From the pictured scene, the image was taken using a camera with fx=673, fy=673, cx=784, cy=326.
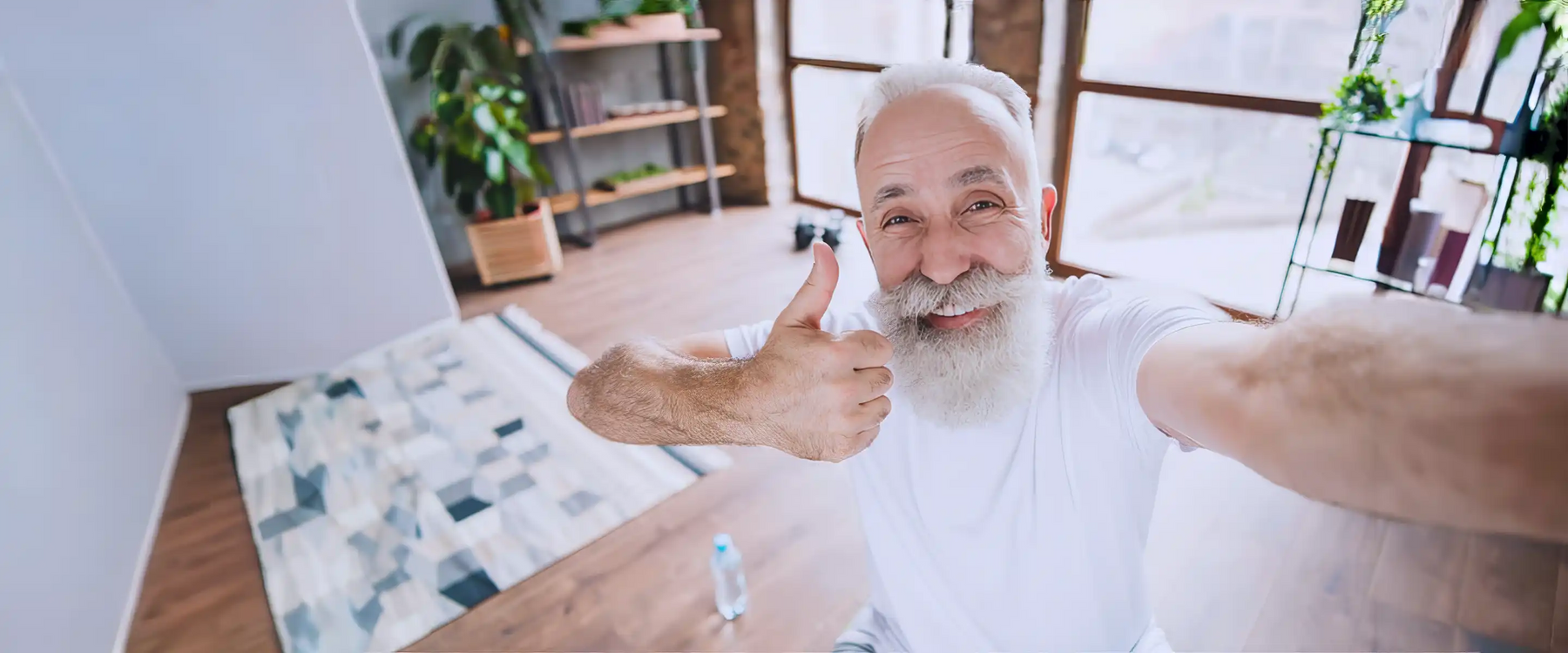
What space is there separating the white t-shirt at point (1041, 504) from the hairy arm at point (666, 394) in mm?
271

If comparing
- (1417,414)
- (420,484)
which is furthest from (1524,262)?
(420,484)

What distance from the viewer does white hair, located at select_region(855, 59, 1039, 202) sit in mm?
968

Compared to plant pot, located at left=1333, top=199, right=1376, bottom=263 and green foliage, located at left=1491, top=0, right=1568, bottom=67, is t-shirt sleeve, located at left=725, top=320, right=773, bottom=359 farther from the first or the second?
plant pot, located at left=1333, top=199, right=1376, bottom=263

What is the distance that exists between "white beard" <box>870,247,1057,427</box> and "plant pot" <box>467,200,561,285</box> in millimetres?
3226

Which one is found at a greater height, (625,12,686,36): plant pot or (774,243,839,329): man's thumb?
(625,12,686,36): plant pot

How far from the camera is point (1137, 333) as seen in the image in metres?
0.79

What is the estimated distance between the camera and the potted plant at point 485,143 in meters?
3.41

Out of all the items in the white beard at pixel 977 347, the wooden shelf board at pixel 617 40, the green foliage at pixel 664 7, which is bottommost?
the white beard at pixel 977 347

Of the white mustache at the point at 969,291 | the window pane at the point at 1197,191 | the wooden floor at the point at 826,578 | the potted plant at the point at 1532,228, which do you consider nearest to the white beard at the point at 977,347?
the white mustache at the point at 969,291

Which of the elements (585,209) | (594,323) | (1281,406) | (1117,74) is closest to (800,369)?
(1281,406)

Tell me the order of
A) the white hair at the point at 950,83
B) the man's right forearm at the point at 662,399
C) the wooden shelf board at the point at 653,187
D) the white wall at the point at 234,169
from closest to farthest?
1. the man's right forearm at the point at 662,399
2. the white hair at the point at 950,83
3. the white wall at the point at 234,169
4. the wooden shelf board at the point at 653,187

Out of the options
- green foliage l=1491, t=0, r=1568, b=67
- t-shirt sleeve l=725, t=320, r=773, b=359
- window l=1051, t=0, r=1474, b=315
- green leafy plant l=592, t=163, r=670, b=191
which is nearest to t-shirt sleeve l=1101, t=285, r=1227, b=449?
t-shirt sleeve l=725, t=320, r=773, b=359

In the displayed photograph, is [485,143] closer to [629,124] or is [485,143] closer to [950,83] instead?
[629,124]

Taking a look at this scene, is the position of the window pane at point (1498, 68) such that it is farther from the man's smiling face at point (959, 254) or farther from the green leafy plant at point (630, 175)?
the green leafy plant at point (630, 175)
